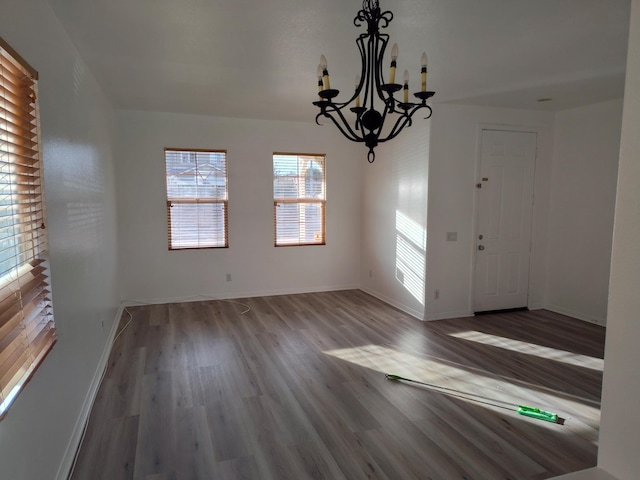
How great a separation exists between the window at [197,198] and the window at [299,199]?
79cm

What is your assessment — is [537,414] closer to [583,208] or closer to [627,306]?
[627,306]

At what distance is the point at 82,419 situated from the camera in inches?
98.4

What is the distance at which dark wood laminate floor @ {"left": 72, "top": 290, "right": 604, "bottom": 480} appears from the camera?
222 cm

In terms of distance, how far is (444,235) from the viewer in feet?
15.8

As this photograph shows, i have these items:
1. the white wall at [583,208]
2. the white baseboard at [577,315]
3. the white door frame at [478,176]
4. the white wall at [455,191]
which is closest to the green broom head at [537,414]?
the white wall at [455,191]

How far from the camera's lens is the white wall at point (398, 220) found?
4.83 meters

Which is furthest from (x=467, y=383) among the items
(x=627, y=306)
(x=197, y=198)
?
(x=197, y=198)

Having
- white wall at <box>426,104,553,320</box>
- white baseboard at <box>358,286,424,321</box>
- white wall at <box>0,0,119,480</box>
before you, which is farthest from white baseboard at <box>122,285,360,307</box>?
white wall at <box>426,104,553,320</box>

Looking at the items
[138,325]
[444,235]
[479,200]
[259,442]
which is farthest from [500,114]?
[138,325]

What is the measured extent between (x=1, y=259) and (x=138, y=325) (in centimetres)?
344

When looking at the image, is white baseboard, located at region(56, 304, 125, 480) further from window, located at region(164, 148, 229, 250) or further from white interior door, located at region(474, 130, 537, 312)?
white interior door, located at region(474, 130, 537, 312)

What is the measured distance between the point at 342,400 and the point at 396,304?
2674 millimetres

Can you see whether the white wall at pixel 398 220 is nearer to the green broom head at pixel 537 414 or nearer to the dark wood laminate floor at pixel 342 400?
the dark wood laminate floor at pixel 342 400

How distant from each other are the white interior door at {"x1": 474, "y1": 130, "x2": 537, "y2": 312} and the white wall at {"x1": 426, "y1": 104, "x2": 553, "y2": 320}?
4.7 inches
